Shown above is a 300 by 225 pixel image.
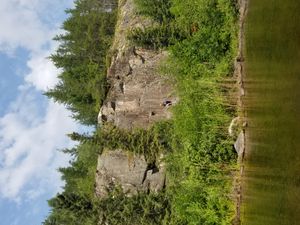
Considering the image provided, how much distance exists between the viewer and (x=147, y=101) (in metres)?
42.3

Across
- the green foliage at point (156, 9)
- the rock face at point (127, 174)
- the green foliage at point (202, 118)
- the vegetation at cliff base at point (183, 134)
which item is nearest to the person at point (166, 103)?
the vegetation at cliff base at point (183, 134)

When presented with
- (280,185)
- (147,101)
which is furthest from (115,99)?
(280,185)

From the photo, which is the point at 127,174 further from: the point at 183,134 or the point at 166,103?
the point at 183,134

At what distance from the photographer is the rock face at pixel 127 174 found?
38875 mm

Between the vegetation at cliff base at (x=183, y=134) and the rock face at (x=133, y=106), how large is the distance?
0.94 meters

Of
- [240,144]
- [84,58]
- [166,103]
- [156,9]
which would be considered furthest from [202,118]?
[84,58]

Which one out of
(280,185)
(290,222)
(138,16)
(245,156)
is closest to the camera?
(290,222)

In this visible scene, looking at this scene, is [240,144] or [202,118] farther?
[202,118]

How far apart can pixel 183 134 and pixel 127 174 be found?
884 cm

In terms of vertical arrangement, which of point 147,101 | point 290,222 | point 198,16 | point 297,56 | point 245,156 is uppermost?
point 198,16

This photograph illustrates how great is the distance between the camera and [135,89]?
43.3 meters

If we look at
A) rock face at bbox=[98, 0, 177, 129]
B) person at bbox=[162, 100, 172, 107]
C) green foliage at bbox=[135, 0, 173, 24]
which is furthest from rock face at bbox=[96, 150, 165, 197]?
green foliage at bbox=[135, 0, 173, 24]

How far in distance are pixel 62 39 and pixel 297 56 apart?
4103cm

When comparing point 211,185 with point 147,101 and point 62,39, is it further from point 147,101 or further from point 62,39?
point 62,39
